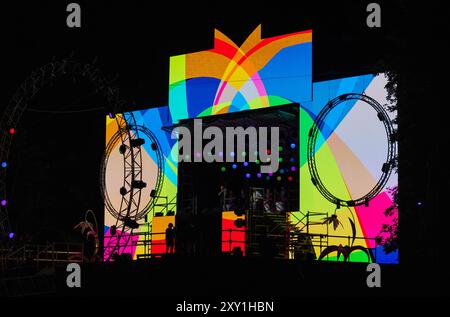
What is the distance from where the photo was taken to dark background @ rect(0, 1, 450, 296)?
18750 millimetres

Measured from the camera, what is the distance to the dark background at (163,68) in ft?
61.5

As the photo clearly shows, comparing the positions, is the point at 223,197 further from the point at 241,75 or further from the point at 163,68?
the point at 163,68

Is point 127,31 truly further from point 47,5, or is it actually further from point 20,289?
point 20,289

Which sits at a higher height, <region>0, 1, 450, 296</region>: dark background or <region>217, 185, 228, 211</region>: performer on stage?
<region>0, 1, 450, 296</region>: dark background

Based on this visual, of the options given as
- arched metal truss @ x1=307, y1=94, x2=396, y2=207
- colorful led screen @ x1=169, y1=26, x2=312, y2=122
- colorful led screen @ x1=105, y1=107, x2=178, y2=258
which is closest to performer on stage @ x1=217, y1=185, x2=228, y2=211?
colorful led screen @ x1=105, y1=107, x2=178, y2=258

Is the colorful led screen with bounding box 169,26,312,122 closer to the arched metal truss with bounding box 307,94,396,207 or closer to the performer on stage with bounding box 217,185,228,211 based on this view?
the arched metal truss with bounding box 307,94,396,207

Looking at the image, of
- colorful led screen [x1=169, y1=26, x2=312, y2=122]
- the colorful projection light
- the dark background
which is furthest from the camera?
colorful led screen [x1=169, y1=26, x2=312, y2=122]

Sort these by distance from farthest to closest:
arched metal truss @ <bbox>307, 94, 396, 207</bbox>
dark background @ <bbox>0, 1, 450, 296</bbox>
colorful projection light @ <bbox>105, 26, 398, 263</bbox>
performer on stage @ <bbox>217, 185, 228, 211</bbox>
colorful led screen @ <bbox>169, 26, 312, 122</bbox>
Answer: performer on stage @ <bbox>217, 185, 228, 211</bbox> < colorful led screen @ <bbox>169, 26, 312, 122</bbox> < colorful projection light @ <bbox>105, 26, 398, 263</bbox> < arched metal truss @ <bbox>307, 94, 396, 207</bbox> < dark background @ <bbox>0, 1, 450, 296</bbox>

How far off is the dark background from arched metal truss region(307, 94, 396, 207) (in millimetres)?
920

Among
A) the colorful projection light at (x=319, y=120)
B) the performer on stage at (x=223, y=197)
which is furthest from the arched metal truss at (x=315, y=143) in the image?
the performer on stage at (x=223, y=197)

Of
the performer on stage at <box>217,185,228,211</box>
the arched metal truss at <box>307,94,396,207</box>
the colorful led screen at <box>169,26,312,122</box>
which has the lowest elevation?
the performer on stage at <box>217,185,228,211</box>

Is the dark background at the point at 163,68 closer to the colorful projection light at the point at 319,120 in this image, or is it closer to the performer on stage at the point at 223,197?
the colorful projection light at the point at 319,120
